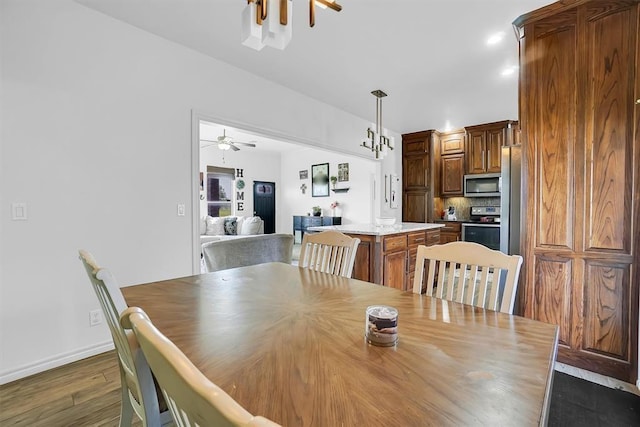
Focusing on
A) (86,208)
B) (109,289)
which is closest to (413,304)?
(109,289)

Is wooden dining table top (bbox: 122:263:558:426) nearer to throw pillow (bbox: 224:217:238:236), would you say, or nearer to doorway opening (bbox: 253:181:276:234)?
throw pillow (bbox: 224:217:238:236)

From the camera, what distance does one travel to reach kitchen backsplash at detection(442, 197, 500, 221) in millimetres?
5659

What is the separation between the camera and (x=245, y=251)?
3.12 metres

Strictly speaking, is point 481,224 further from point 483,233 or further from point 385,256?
point 385,256

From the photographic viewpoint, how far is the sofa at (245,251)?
297 cm

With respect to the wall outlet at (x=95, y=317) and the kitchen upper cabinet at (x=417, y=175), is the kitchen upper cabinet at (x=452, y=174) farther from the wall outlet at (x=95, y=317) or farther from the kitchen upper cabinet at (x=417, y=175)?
the wall outlet at (x=95, y=317)

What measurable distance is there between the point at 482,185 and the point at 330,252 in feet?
14.5

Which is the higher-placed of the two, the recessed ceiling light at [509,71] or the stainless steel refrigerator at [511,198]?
the recessed ceiling light at [509,71]

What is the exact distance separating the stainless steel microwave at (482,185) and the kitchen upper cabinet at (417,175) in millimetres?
637

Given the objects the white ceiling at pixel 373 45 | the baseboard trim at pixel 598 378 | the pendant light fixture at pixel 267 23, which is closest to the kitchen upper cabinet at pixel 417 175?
the white ceiling at pixel 373 45

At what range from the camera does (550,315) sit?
2176 millimetres

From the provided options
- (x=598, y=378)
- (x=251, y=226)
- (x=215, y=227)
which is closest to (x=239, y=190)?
(x=215, y=227)

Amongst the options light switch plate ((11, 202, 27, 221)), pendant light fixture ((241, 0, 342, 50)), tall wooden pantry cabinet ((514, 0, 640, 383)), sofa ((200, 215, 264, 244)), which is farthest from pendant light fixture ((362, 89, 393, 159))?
light switch plate ((11, 202, 27, 221))

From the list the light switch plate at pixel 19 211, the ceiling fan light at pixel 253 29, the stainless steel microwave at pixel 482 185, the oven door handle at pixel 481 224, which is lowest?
the oven door handle at pixel 481 224
